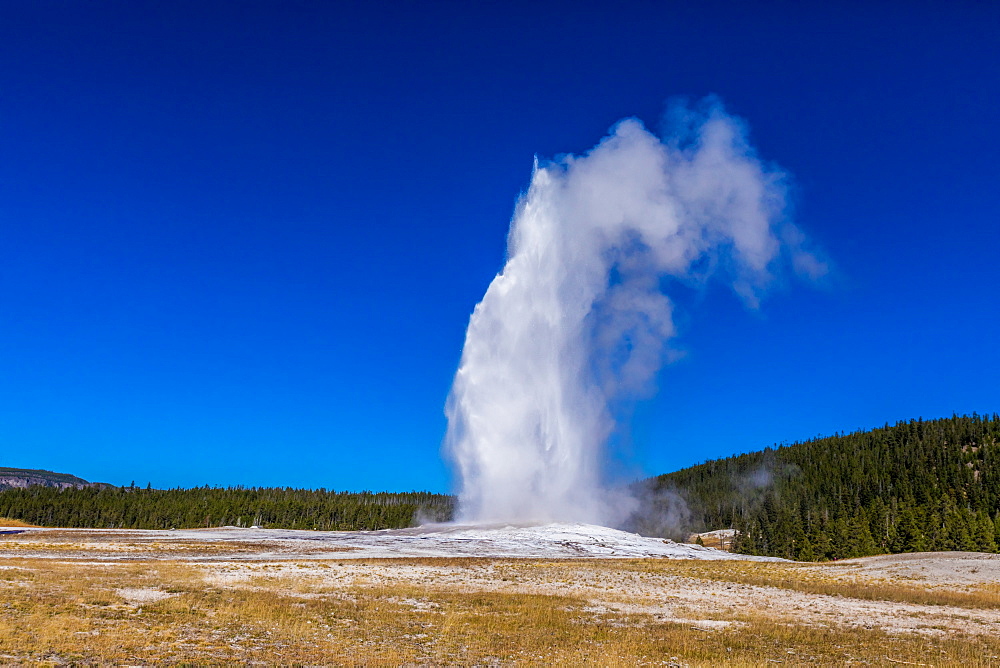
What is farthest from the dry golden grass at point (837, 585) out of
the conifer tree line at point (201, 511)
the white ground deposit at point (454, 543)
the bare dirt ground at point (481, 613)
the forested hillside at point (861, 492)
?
the conifer tree line at point (201, 511)

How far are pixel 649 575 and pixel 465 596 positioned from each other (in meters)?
17.1

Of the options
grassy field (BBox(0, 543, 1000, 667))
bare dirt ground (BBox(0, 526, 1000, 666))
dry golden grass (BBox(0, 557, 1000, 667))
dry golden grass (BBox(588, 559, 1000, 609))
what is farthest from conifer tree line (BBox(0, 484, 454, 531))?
dry golden grass (BBox(0, 557, 1000, 667))

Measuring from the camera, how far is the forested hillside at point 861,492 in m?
82.9

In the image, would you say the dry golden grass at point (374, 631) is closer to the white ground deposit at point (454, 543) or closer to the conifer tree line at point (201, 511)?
the white ground deposit at point (454, 543)

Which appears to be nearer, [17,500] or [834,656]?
[834,656]

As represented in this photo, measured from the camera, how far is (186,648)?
1559 cm

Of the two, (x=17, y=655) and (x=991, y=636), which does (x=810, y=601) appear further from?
(x=17, y=655)

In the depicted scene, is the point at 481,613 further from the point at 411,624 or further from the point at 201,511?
the point at 201,511

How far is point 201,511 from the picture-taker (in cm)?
13800

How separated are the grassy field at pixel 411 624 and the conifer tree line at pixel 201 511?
10043cm

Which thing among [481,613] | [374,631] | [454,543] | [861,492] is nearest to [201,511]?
[454,543]

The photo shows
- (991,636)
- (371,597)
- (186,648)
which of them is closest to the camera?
(186,648)

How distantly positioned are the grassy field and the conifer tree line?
100432 millimetres

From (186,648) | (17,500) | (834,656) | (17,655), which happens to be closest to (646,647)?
(834,656)
